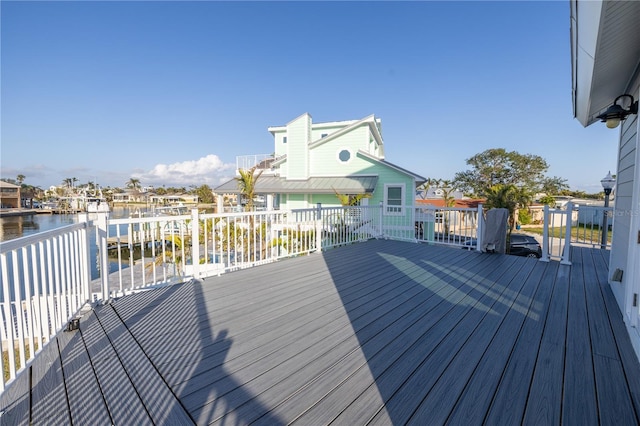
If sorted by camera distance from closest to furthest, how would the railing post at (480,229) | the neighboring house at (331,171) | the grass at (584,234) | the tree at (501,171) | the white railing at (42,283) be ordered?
1. the white railing at (42,283)
2. the railing post at (480,229)
3. the grass at (584,234)
4. the neighboring house at (331,171)
5. the tree at (501,171)

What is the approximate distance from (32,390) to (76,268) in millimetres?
→ 1333

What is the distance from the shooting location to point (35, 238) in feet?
6.26

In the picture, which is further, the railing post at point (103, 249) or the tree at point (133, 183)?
the tree at point (133, 183)

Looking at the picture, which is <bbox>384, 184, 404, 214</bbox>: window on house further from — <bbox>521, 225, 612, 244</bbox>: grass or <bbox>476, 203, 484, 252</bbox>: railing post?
<bbox>476, 203, 484, 252</bbox>: railing post

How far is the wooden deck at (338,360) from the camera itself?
143 centimetres

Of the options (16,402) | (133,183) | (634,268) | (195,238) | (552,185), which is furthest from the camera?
(133,183)

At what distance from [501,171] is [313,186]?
26.7 m

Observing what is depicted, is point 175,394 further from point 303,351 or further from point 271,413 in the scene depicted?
point 303,351

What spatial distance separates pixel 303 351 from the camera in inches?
80.3

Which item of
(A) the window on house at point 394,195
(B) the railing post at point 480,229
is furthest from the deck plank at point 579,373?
(A) the window on house at point 394,195

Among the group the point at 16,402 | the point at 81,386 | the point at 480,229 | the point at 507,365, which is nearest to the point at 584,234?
the point at 480,229

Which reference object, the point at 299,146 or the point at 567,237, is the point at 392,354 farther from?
the point at 299,146

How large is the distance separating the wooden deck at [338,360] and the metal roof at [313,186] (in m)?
9.69

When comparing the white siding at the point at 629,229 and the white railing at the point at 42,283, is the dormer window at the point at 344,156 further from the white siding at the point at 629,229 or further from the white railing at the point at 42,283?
the white railing at the point at 42,283
